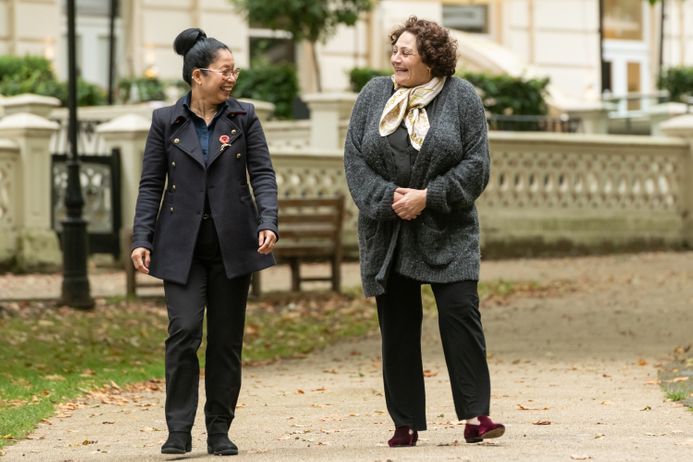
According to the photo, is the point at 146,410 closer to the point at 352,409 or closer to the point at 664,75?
the point at 352,409

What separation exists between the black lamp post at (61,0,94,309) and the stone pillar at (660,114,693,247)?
10.4 metres

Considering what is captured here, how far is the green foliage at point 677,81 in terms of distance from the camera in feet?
120

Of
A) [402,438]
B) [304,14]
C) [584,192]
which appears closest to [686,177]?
[584,192]

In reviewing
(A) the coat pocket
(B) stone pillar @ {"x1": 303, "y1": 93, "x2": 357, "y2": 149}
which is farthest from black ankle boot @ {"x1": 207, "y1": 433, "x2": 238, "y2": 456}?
(B) stone pillar @ {"x1": 303, "y1": 93, "x2": 357, "y2": 149}

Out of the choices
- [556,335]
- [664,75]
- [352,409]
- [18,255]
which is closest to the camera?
[352,409]

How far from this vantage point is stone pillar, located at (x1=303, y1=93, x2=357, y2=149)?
999 inches

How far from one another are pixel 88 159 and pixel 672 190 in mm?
8446

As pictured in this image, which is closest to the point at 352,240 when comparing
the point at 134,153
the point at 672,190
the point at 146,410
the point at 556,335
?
the point at 134,153

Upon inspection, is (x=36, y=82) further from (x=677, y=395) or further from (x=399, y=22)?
(x=677, y=395)

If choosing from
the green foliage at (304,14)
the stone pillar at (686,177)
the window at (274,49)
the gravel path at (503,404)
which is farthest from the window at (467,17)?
the gravel path at (503,404)

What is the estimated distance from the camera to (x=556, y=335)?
1614cm

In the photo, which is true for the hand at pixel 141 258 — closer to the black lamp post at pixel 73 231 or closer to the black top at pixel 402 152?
the black top at pixel 402 152

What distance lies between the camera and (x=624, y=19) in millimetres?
42750

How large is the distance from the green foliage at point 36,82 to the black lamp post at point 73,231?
10798 mm
